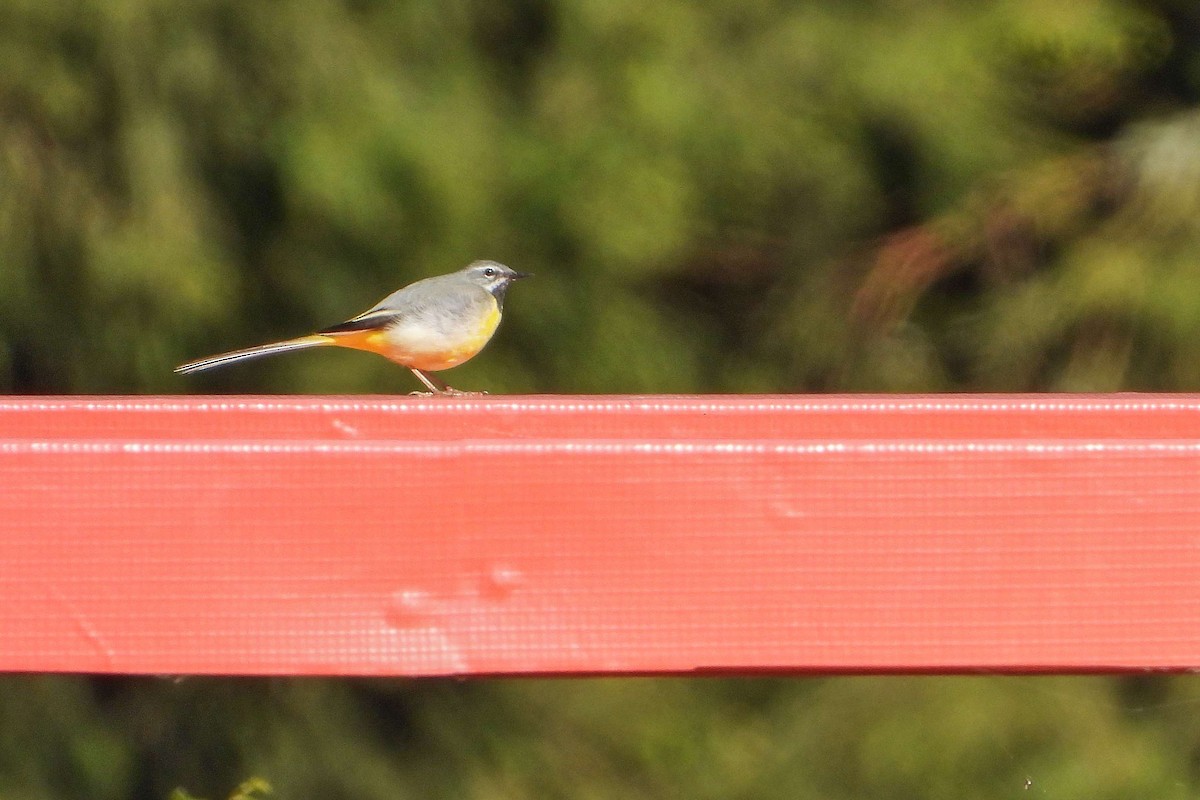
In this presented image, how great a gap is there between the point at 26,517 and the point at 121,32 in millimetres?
3058

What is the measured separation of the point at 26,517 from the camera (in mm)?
1315

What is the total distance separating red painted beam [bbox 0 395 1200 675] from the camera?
4.28 ft

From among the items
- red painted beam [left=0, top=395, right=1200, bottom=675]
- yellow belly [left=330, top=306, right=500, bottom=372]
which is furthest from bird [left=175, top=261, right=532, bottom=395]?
red painted beam [left=0, top=395, right=1200, bottom=675]

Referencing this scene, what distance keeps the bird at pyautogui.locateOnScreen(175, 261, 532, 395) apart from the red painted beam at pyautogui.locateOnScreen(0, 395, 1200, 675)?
2.37 metres

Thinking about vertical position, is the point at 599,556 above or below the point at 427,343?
above

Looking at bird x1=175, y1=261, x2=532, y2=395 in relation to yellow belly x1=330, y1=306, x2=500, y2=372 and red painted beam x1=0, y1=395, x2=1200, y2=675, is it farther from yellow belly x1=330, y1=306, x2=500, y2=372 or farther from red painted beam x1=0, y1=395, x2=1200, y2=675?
red painted beam x1=0, y1=395, x2=1200, y2=675

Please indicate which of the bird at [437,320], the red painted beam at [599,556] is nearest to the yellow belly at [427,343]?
the bird at [437,320]

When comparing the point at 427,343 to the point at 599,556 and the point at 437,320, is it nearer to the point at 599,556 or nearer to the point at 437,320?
the point at 437,320

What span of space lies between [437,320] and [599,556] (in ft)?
8.92

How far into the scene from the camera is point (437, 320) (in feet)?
13.0

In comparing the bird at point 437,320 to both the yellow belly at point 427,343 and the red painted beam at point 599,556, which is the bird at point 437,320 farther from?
the red painted beam at point 599,556

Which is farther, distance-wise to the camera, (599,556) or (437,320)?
(437,320)

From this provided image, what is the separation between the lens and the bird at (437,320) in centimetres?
382

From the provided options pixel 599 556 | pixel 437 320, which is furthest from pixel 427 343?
pixel 599 556
